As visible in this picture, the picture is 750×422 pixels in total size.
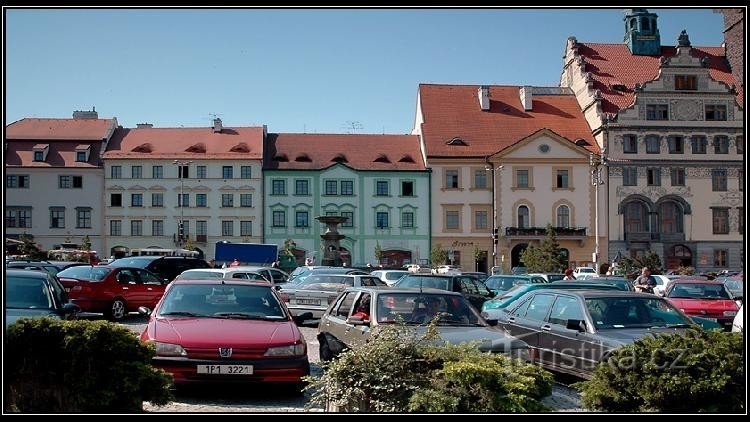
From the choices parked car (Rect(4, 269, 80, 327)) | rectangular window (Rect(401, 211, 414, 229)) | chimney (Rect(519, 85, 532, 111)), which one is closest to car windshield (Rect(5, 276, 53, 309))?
→ parked car (Rect(4, 269, 80, 327))

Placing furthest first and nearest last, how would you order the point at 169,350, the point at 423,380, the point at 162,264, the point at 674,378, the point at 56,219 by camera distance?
the point at 56,219 < the point at 162,264 < the point at 169,350 < the point at 423,380 < the point at 674,378

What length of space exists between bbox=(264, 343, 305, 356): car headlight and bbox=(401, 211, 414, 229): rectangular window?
5902 centimetres

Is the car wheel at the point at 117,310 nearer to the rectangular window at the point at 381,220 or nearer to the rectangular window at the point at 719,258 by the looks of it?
the rectangular window at the point at 381,220

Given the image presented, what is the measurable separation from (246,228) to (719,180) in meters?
39.2

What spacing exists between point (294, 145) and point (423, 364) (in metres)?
64.8

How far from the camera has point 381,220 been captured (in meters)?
69.8

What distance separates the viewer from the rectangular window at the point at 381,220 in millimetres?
69750

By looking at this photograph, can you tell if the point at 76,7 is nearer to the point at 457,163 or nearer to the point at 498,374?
the point at 498,374

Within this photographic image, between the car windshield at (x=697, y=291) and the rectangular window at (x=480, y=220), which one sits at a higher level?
the rectangular window at (x=480, y=220)

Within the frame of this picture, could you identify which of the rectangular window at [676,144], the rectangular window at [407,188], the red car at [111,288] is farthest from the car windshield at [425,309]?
the rectangular window at [676,144]

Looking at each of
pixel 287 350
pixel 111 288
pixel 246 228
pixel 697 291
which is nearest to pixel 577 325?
pixel 287 350

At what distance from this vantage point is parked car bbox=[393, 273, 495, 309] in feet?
78.0

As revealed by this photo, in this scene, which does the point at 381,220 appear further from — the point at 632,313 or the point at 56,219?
the point at 632,313

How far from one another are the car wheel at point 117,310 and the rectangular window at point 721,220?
188ft
